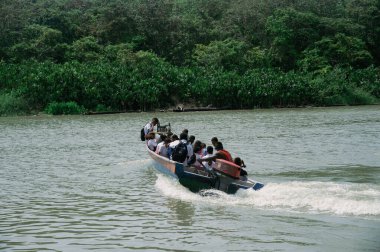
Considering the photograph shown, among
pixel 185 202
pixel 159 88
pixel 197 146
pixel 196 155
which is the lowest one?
pixel 185 202

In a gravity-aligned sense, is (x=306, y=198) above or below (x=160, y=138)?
below

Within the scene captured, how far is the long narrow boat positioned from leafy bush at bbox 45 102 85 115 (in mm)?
37190

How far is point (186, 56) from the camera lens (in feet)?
222

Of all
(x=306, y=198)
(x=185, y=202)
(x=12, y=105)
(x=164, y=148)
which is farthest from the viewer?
(x=12, y=105)

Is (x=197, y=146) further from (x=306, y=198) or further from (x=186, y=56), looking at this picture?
(x=186, y=56)

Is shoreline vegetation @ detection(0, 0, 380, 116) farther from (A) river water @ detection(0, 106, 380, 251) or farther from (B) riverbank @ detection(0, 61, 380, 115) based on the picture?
(A) river water @ detection(0, 106, 380, 251)

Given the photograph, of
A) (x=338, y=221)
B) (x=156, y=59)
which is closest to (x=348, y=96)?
(x=156, y=59)

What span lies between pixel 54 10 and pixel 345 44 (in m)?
31.4

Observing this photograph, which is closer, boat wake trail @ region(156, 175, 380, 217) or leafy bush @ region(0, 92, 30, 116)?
boat wake trail @ region(156, 175, 380, 217)

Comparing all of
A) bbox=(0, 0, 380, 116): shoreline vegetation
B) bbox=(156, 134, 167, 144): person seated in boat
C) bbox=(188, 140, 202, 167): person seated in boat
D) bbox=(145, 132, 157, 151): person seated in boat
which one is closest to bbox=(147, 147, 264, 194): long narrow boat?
bbox=(188, 140, 202, 167): person seated in boat

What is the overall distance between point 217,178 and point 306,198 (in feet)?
7.61

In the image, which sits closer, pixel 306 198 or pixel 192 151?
pixel 306 198

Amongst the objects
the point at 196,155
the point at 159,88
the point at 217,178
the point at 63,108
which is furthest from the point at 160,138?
the point at 159,88

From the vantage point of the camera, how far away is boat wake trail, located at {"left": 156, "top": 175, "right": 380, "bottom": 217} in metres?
12.8
